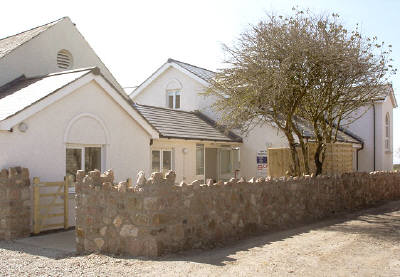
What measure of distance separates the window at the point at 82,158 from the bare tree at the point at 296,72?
4699 mm

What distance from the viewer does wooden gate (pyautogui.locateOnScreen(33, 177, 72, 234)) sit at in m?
11.2

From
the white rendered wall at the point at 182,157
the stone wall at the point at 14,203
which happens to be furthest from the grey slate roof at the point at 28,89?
the white rendered wall at the point at 182,157

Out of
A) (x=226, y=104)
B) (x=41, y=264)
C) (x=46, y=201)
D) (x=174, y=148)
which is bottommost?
(x=41, y=264)

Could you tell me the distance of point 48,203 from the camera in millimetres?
11883

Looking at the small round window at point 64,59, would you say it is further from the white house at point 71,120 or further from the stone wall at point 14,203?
the stone wall at point 14,203

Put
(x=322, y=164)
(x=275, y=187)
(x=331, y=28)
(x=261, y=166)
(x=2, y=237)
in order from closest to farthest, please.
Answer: (x=2, y=237), (x=275, y=187), (x=331, y=28), (x=322, y=164), (x=261, y=166)

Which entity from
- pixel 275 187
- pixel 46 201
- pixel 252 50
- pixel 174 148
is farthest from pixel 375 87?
pixel 46 201

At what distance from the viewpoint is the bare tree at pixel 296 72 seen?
1352 centimetres

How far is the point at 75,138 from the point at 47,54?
511cm

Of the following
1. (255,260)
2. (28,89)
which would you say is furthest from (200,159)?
(255,260)

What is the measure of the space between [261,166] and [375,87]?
6519 mm

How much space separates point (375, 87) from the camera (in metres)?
15.2

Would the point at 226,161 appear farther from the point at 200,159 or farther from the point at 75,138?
the point at 75,138

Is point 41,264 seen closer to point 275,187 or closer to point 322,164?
point 275,187
